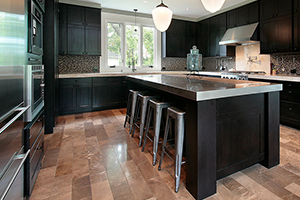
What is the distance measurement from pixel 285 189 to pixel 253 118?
67 cm

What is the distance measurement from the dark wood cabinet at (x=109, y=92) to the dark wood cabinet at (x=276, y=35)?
3.59m

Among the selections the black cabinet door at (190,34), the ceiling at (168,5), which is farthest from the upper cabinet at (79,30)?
the black cabinet door at (190,34)

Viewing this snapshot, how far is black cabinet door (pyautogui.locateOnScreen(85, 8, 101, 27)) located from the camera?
4.88m

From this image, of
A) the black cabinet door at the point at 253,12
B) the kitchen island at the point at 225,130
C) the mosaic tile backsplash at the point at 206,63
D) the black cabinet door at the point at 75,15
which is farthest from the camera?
the mosaic tile backsplash at the point at 206,63

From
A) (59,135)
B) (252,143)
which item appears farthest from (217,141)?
(59,135)

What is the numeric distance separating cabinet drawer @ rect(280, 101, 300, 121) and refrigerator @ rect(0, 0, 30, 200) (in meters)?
4.05

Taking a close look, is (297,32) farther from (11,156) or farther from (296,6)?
(11,156)

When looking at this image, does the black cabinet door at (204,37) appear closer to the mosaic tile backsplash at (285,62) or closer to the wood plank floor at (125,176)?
the mosaic tile backsplash at (285,62)

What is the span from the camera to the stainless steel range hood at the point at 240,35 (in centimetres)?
443

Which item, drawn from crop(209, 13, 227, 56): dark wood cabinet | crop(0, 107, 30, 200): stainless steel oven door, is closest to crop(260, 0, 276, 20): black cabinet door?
crop(209, 13, 227, 56): dark wood cabinet

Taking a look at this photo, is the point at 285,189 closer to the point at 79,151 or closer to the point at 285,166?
the point at 285,166

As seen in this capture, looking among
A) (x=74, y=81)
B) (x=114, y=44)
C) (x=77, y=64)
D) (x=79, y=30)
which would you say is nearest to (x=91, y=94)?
(x=74, y=81)

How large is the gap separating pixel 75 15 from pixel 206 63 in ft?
14.9

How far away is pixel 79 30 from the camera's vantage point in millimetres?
4820
